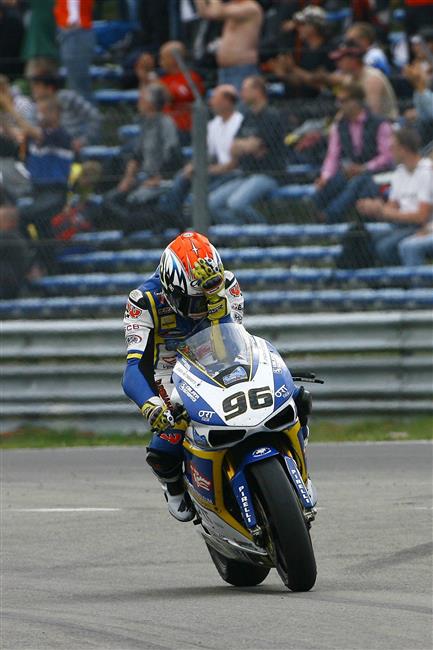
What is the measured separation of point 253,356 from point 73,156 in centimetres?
665

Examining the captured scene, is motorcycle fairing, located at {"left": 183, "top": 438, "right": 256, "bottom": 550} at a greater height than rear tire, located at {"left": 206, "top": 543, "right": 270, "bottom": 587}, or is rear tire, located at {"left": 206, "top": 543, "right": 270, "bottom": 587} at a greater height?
motorcycle fairing, located at {"left": 183, "top": 438, "right": 256, "bottom": 550}

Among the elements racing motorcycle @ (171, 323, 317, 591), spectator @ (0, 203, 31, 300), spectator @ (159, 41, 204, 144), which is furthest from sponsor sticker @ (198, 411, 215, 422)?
spectator @ (159, 41, 204, 144)

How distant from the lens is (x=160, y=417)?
21.2 ft

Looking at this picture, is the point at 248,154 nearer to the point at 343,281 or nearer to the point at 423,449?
the point at 343,281

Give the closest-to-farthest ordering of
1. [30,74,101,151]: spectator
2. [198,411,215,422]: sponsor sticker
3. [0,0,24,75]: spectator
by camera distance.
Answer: [198,411,215,422]: sponsor sticker → [30,74,101,151]: spectator → [0,0,24,75]: spectator

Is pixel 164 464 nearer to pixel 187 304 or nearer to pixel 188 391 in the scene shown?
pixel 188 391

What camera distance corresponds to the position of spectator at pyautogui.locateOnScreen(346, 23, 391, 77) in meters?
13.7

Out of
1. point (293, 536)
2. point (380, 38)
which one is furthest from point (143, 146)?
point (293, 536)

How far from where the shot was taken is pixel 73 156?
12.8 m

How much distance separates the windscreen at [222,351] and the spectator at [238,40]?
7.51 metres

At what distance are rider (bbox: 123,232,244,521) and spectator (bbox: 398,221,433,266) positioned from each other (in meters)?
4.94

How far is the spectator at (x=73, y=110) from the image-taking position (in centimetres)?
1298

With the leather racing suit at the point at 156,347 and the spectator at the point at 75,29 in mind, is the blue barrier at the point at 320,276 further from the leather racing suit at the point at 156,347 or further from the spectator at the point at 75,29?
the leather racing suit at the point at 156,347

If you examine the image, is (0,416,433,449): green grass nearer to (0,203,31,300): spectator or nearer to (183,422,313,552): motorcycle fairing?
(0,203,31,300): spectator
